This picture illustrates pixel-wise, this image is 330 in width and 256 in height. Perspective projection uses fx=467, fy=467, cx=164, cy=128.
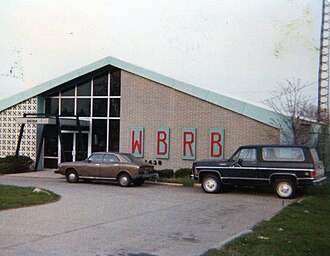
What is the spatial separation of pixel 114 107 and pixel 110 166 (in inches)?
276

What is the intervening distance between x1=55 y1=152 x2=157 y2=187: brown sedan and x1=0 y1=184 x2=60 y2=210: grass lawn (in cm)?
405

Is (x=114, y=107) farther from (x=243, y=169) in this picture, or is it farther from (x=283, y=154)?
(x=283, y=154)

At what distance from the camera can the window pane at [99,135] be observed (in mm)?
26761

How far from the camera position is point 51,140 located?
92.9 feet

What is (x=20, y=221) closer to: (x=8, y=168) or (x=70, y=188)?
(x=70, y=188)

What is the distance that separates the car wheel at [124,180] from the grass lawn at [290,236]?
305 inches

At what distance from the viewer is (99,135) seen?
27016 millimetres

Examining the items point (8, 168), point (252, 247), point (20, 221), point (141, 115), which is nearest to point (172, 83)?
point (141, 115)

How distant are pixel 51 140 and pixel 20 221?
718 inches

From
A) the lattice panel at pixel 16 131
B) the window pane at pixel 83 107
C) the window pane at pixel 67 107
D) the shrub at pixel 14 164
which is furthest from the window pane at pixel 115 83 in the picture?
the shrub at pixel 14 164

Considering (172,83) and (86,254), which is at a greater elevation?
(172,83)

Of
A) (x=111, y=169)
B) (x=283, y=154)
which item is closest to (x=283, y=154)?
(x=283, y=154)

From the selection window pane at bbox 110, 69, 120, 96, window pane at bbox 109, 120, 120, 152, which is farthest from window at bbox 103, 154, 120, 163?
window pane at bbox 110, 69, 120, 96

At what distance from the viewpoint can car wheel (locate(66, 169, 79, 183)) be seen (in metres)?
21.1
